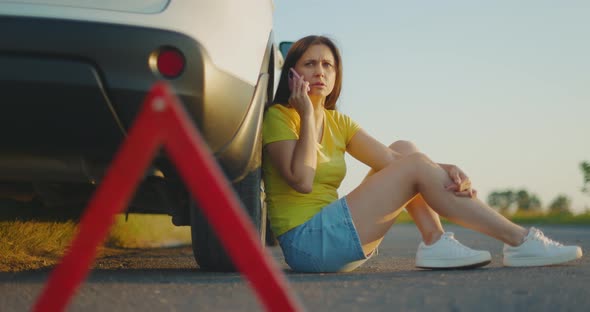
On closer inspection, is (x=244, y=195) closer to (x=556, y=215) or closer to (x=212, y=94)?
(x=212, y=94)

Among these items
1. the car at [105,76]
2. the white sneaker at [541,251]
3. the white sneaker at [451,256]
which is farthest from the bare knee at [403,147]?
the car at [105,76]

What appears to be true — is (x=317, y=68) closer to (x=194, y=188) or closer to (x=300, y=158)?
(x=300, y=158)

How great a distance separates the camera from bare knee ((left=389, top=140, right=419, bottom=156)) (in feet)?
12.5

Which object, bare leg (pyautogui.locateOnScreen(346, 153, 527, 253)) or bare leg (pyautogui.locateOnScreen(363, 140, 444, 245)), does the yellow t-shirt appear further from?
bare leg (pyautogui.locateOnScreen(363, 140, 444, 245))

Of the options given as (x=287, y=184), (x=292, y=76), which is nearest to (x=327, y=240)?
(x=287, y=184)

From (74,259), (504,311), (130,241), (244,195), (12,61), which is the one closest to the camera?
(74,259)

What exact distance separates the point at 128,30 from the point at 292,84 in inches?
45.0

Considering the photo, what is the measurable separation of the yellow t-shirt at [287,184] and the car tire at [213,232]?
0.12 metres

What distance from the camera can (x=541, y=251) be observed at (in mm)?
3271

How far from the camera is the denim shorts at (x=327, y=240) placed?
10.6 ft

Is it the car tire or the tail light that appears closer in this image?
the tail light

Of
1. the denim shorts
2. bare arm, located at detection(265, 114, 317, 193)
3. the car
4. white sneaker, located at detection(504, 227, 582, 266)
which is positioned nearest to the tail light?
the car

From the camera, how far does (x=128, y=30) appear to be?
7.97ft

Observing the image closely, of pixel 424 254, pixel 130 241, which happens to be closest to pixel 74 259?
pixel 424 254
